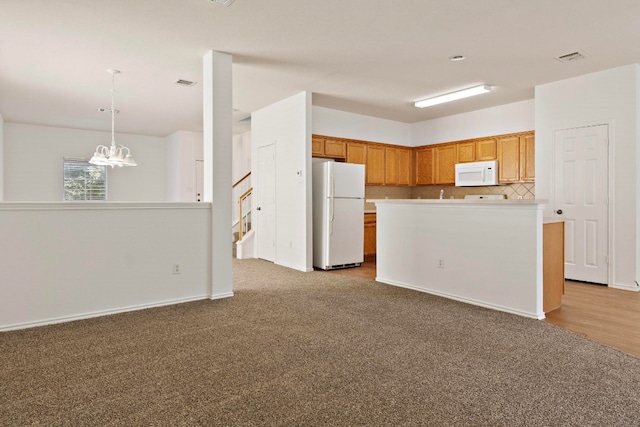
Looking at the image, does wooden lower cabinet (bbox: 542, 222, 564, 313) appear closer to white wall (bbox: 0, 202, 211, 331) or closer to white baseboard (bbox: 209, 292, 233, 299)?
white baseboard (bbox: 209, 292, 233, 299)

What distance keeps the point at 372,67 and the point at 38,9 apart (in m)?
3.45

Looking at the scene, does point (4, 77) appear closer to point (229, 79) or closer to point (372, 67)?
point (229, 79)

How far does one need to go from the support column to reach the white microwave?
454cm

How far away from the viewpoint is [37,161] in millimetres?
8312

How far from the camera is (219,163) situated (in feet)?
14.7

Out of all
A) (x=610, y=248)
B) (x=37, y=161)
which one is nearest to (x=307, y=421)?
(x=610, y=248)

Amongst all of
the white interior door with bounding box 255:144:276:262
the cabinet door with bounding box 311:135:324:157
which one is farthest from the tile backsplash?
the white interior door with bounding box 255:144:276:262

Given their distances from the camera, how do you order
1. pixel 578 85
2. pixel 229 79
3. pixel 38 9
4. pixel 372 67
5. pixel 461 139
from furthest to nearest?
pixel 461 139 → pixel 578 85 → pixel 372 67 → pixel 229 79 → pixel 38 9

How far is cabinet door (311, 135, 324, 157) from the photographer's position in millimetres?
6698

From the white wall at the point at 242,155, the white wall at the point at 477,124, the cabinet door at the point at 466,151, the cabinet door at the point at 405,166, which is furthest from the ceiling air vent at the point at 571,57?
the white wall at the point at 242,155

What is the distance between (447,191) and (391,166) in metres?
1.24

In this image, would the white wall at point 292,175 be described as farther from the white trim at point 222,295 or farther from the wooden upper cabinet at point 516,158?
the wooden upper cabinet at point 516,158

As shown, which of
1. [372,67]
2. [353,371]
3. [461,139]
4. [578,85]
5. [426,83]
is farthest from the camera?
[461,139]

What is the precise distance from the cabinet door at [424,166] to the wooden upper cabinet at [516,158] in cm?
144
